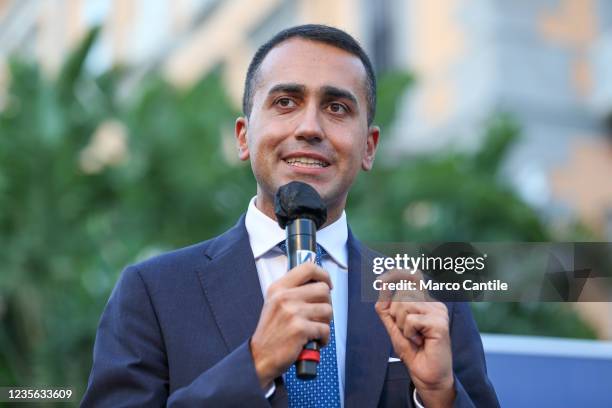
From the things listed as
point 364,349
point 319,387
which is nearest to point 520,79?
point 364,349

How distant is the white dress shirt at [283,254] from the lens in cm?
265

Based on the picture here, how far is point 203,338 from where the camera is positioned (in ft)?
7.96

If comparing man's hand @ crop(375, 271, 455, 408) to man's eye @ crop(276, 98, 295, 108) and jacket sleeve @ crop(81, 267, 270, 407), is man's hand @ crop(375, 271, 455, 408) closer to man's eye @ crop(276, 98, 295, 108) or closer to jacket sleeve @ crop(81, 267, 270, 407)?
jacket sleeve @ crop(81, 267, 270, 407)

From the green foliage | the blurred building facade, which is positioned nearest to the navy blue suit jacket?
the green foliage

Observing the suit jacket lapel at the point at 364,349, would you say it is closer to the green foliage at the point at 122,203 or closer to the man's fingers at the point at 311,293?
the man's fingers at the point at 311,293

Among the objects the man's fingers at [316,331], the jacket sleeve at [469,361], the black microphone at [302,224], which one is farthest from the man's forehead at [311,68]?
the man's fingers at [316,331]

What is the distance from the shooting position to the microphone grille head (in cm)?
230

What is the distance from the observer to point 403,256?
2.39 metres

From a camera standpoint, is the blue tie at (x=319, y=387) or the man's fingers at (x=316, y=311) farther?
the blue tie at (x=319, y=387)

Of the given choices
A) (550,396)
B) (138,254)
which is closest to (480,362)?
(550,396)

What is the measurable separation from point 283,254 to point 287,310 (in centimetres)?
63

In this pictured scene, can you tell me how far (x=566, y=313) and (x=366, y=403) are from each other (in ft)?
20.8

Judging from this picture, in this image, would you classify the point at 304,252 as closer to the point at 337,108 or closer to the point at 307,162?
the point at 307,162

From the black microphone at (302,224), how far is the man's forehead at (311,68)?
1.22ft
